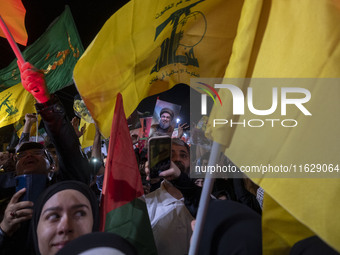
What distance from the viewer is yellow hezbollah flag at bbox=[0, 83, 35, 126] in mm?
4363

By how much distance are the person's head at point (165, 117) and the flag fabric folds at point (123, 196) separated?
296 cm

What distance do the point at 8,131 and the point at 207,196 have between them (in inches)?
246

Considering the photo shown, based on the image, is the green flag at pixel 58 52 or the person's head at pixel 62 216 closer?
the person's head at pixel 62 216

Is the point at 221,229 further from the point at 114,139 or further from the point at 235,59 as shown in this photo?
the point at 114,139

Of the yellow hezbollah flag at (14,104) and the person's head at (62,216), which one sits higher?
the yellow hezbollah flag at (14,104)

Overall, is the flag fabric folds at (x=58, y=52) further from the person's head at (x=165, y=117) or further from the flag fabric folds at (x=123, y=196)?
the flag fabric folds at (x=123, y=196)

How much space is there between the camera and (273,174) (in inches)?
38.1

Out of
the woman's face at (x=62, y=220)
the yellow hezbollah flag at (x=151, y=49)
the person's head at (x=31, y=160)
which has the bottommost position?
the woman's face at (x=62, y=220)

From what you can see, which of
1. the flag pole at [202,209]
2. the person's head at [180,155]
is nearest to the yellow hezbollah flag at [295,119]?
the flag pole at [202,209]

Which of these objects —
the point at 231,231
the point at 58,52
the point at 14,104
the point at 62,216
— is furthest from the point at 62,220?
the point at 14,104

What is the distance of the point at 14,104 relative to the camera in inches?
174

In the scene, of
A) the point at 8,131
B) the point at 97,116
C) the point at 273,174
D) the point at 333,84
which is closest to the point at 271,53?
the point at 333,84

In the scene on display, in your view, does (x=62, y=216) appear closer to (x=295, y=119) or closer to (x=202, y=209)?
(x=202, y=209)

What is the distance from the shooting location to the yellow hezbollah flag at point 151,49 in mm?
1831
